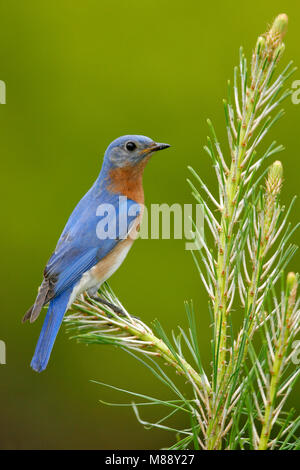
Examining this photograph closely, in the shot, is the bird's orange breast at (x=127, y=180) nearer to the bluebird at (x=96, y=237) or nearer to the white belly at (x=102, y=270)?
the bluebird at (x=96, y=237)

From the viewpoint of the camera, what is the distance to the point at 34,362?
2557 millimetres

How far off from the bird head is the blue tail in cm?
101

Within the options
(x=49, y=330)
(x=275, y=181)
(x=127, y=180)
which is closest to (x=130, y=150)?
(x=127, y=180)

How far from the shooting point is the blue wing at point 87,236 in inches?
120

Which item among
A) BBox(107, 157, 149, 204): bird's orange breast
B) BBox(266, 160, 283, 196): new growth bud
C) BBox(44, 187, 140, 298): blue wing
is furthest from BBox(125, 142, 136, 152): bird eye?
BBox(266, 160, 283, 196): new growth bud

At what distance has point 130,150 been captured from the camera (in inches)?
137

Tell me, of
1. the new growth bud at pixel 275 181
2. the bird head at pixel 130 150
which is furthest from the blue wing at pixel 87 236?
the new growth bud at pixel 275 181

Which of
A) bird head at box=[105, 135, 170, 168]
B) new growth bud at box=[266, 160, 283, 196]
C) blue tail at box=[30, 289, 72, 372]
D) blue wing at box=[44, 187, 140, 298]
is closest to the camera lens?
new growth bud at box=[266, 160, 283, 196]

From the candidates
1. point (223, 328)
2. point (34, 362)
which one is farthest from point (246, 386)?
point (34, 362)

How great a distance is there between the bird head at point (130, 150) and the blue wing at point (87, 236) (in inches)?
8.6

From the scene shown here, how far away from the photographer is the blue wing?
304cm

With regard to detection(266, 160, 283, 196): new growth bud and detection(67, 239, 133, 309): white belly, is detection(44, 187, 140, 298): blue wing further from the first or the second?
detection(266, 160, 283, 196): new growth bud

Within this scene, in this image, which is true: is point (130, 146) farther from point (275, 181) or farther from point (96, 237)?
point (275, 181)

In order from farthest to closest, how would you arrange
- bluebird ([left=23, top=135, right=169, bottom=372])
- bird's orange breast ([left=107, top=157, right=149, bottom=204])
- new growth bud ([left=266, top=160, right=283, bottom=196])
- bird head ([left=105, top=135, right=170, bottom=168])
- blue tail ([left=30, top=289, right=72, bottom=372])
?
bird's orange breast ([left=107, top=157, right=149, bottom=204]) < bird head ([left=105, top=135, right=170, bottom=168]) < bluebird ([left=23, top=135, right=169, bottom=372]) < blue tail ([left=30, top=289, right=72, bottom=372]) < new growth bud ([left=266, top=160, right=283, bottom=196])
